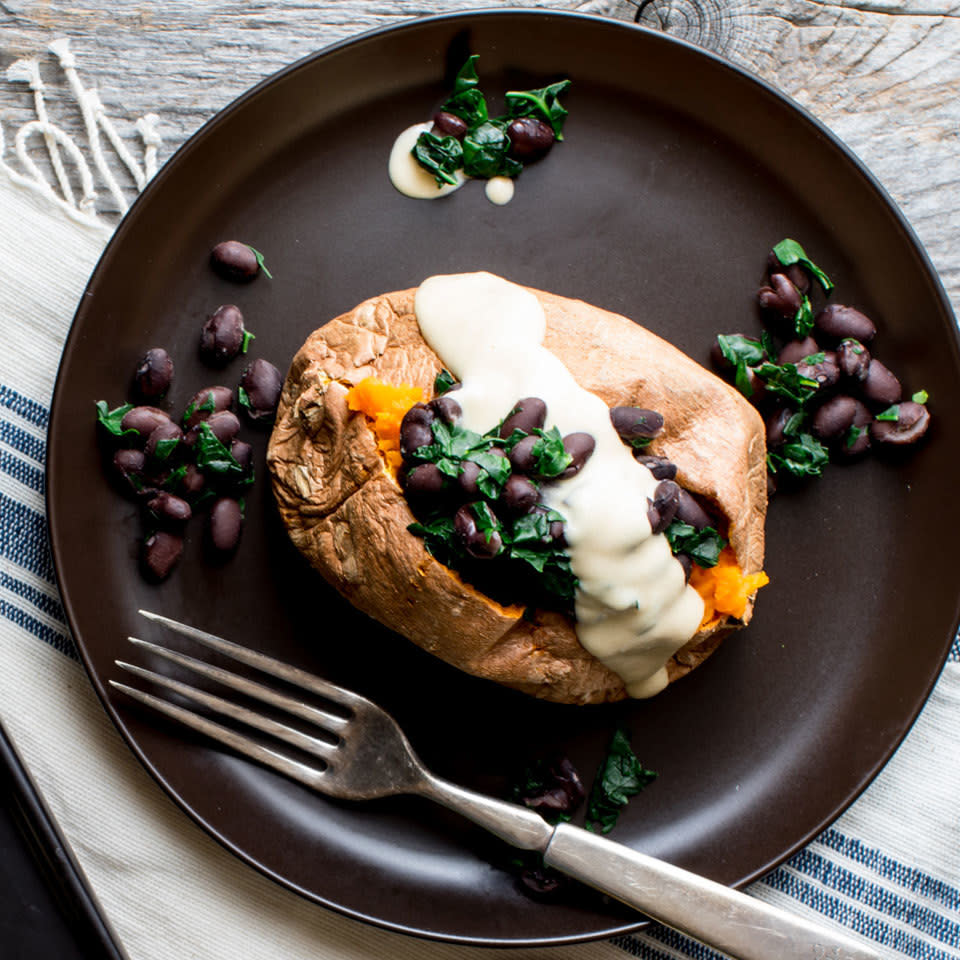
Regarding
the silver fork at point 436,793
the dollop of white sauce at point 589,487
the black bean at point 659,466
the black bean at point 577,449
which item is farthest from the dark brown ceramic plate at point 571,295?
the black bean at point 577,449

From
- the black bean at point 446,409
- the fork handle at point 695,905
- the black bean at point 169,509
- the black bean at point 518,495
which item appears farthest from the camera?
the black bean at point 169,509

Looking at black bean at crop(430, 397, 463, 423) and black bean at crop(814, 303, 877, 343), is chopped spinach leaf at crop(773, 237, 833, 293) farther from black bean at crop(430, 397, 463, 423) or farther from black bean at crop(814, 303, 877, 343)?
black bean at crop(430, 397, 463, 423)

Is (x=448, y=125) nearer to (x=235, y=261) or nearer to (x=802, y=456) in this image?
(x=235, y=261)

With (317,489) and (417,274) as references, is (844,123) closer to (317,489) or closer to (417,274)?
(417,274)

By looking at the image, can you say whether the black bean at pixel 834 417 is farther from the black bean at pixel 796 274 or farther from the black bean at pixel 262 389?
the black bean at pixel 262 389

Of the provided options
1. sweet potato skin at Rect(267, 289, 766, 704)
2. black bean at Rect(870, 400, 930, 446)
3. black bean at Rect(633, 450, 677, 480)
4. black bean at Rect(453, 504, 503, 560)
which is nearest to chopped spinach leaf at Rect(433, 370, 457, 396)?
sweet potato skin at Rect(267, 289, 766, 704)

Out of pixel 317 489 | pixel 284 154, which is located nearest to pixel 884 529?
pixel 317 489
